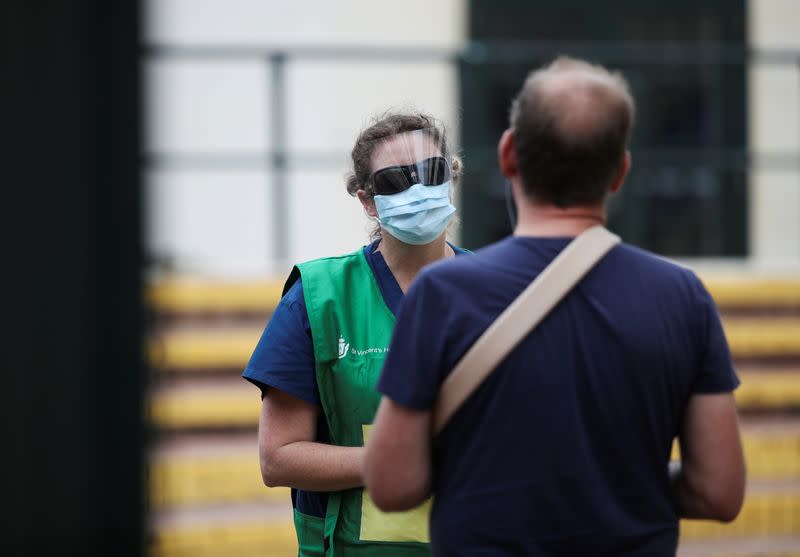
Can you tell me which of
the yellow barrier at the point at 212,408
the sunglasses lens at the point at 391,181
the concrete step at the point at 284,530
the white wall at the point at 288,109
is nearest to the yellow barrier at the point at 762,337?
the concrete step at the point at 284,530

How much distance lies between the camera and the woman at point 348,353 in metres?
1.86

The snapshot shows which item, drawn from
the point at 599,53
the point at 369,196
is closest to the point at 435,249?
the point at 369,196

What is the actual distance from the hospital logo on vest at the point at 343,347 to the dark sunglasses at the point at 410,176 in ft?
0.96

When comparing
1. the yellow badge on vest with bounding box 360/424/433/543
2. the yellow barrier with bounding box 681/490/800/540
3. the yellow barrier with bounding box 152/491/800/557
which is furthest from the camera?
the yellow barrier with bounding box 681/490/800/540

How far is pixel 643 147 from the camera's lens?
5344mm

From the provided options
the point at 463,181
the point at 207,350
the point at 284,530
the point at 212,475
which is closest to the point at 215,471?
the point at 212,475

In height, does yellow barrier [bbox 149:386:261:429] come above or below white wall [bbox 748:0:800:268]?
below

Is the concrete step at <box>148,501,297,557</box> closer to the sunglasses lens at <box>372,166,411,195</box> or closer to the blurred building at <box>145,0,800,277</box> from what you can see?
the blurred building at <box>145,0,800,277</box>

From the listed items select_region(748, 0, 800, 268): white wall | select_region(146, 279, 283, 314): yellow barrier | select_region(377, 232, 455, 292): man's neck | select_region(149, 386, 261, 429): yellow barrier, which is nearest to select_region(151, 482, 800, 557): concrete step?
select_region(149, 386, 261, 429): yellow barrier

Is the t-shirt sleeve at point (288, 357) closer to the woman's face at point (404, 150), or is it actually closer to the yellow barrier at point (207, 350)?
the woman's face at point (404, 150)

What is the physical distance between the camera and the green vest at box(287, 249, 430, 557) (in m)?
1.86

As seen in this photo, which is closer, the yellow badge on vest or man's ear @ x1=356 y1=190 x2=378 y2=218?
the yellow badge on vest

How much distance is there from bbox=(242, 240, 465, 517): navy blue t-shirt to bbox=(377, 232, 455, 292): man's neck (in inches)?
1.9

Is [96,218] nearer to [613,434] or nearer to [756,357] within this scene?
[613,434]
